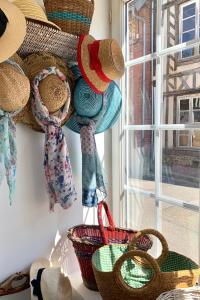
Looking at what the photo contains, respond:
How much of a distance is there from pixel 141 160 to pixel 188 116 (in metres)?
0.37

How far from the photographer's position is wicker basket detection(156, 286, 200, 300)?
842 mm

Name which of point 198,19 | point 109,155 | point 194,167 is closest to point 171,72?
point 198,19

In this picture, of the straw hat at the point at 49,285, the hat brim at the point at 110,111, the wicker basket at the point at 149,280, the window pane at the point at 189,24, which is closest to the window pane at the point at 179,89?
the window pane at the point at 189,24

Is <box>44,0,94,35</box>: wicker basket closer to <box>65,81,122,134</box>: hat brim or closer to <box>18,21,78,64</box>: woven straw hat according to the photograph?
<box>18,21,78,64</box>: woven straw hat

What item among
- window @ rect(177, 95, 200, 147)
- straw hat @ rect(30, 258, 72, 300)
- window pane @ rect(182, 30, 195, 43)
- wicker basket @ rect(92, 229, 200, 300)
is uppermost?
window pane @ rect(182, 30, 195, 43)

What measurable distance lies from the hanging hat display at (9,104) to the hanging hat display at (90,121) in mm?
327

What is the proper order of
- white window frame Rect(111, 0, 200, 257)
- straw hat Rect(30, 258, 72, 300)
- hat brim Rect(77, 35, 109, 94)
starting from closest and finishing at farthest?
straw hat Rect(30, 258, 72, 300)
hat brim Rect(77, 35, 109, 94)
white window frame Rect(111, 0, 200, 257)

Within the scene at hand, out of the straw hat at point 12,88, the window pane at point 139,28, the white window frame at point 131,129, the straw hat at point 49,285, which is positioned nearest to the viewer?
the straw hat at point 12,88

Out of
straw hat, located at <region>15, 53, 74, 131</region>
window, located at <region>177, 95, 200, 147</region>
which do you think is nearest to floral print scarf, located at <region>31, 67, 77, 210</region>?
straw hat, located at <region>15, 53, 74, 131</region>

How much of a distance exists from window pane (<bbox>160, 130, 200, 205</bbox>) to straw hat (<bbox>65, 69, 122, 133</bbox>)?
0.28 m

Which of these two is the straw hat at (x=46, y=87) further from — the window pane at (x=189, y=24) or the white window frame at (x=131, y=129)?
the window pane at (x=189, y=24)

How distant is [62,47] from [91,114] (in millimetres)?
330

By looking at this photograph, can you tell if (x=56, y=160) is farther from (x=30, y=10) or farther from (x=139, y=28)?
(x=139, y=28)

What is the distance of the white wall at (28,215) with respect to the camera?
48.8 inches
